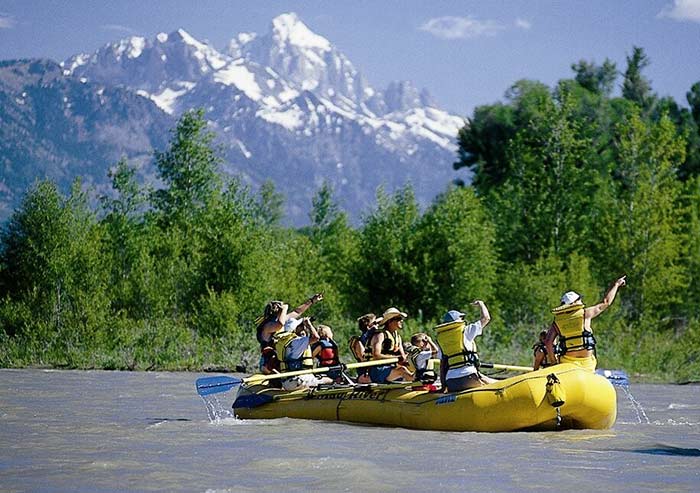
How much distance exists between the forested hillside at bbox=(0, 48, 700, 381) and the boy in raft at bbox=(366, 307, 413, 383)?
1158 centimetres

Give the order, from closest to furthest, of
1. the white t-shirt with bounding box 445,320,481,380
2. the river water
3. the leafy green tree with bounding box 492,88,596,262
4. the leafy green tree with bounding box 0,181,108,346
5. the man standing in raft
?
the river water → the white t-shirt with bounding box 445,320,481,380 → the man standing in raft → the leafy green tree with bounding box 0,181,108,346 → the leafy green tree with bounding box 492,88,596,262

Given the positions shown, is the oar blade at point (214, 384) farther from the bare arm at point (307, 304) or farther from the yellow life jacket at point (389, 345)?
the yellow life jacket at point (389, 345)

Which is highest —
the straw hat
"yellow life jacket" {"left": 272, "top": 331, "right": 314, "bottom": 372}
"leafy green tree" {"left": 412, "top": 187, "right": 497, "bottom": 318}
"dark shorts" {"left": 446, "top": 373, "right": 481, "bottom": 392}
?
"leafy green tree" {"left": 412, "top": 187, "right": 497, "bottom": 318}

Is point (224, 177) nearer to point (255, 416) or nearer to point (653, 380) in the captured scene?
point (653, 380)

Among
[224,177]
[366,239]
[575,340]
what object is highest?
[224,177]

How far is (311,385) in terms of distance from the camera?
51.3 feet

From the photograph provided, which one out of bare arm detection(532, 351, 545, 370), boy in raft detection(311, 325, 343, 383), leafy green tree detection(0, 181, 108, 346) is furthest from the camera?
leafy green tree detection(0, 181, 108, 346)

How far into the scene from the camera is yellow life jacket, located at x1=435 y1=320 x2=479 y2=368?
13.3m

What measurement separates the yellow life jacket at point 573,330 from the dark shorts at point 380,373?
8.86 ft

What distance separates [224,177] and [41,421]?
3849 cm

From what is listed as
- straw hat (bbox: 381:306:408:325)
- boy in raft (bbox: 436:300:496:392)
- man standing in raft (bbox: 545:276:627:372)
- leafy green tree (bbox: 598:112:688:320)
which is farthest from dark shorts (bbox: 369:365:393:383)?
leafy green tree (bbox: 598:112:688:320)

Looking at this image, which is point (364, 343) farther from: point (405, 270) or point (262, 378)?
point (405, 270)

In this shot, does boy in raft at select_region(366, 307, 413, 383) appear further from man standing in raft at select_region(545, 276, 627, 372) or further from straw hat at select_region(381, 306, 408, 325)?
man standing in raft at select_region(545, 276, 627, 372)

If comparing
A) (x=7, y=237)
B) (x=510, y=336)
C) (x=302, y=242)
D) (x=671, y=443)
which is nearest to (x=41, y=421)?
(x=671, y=443)
